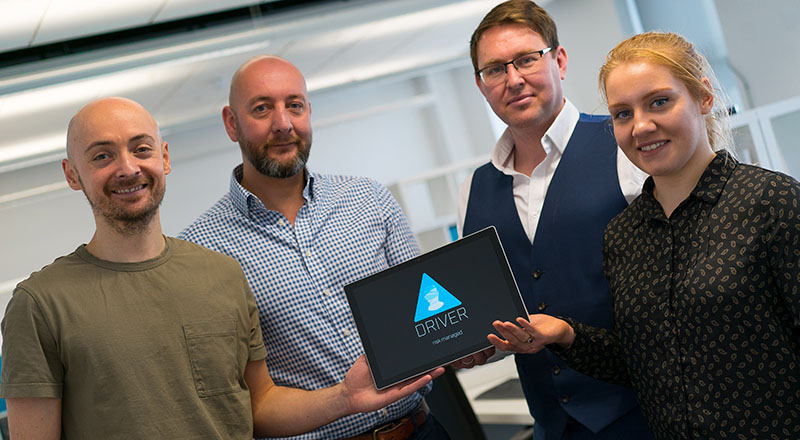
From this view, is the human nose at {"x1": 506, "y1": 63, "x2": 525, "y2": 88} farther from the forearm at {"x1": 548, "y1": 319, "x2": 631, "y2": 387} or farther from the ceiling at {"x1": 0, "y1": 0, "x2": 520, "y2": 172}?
the ceiling at {"x1": 0, "y1": 0, "x2": 520, "y2": 172}

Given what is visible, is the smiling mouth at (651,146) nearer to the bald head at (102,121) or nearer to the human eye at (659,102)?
the human eye at (659,102)

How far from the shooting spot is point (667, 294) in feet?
4.58

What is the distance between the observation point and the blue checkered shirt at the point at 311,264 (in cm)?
187

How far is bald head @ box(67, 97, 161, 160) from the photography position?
1.61m

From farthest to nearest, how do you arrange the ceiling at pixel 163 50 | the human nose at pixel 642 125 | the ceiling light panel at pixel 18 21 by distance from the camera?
the ceiling at pixel 163 50 → the ceiling light panel at pixel 18 21 → the human nose at pixel 642 125

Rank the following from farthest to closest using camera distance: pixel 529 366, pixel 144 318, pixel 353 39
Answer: pixel 353 39
pixel 529 366
pixel 144 318

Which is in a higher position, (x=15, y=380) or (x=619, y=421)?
(x=15, y=380)

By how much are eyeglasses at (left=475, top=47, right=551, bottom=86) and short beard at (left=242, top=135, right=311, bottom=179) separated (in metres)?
0.53

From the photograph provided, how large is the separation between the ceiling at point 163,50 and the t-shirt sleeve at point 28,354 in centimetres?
286

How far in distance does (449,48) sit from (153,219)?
6.24m

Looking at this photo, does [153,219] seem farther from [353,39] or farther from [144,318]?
[353,39]

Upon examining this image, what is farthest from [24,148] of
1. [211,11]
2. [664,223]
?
[664,223]

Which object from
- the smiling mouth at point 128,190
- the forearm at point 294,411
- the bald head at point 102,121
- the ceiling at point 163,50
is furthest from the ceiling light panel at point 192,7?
the forearm at point 294,411

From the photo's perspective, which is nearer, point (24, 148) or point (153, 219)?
point (153, 219)
